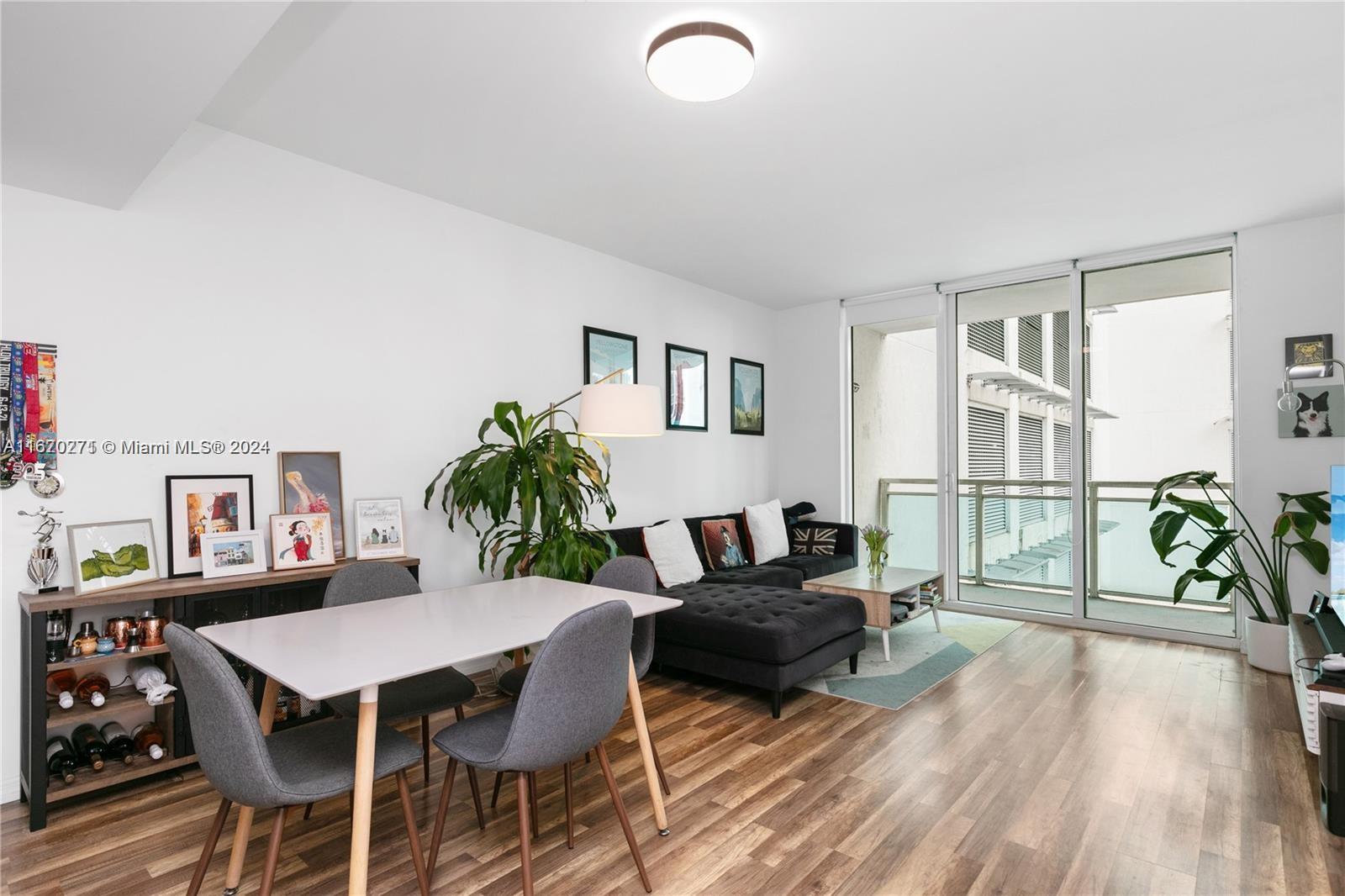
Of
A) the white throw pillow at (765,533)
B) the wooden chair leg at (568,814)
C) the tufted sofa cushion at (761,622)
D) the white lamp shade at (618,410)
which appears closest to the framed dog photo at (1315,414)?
the tufted sofa cushion at (761,622)

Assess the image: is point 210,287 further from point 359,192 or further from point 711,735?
point 711,735

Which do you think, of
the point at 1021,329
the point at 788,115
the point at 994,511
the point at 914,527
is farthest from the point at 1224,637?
the point at 788,115

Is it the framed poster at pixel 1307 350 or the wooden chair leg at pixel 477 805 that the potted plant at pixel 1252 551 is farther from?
the wooden chair leg at pixel 477 805

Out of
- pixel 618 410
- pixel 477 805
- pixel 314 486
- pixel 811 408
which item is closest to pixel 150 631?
pixel 314 486

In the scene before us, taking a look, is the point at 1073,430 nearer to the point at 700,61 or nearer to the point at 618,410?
the point at 618,410

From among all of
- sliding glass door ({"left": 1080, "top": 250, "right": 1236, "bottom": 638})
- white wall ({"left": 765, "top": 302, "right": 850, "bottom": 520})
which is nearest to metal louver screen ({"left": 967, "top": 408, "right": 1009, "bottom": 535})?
sliding glass door ({"left": 1080, "top": 250, "right": 1236, "bottom": 638})

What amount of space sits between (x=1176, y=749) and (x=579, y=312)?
4.04m

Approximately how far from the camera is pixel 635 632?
269 cm

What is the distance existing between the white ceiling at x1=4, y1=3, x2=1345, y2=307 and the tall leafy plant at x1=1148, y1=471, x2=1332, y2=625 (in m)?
1.77

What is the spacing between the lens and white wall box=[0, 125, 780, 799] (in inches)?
106

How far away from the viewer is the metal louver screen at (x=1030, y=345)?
5.55 metres

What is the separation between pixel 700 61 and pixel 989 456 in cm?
447

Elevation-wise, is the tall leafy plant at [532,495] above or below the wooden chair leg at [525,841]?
above

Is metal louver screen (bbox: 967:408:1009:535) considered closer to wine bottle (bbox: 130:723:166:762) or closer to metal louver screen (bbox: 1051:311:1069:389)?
metal louver screen (bbox: 1051:311:1069:389)
